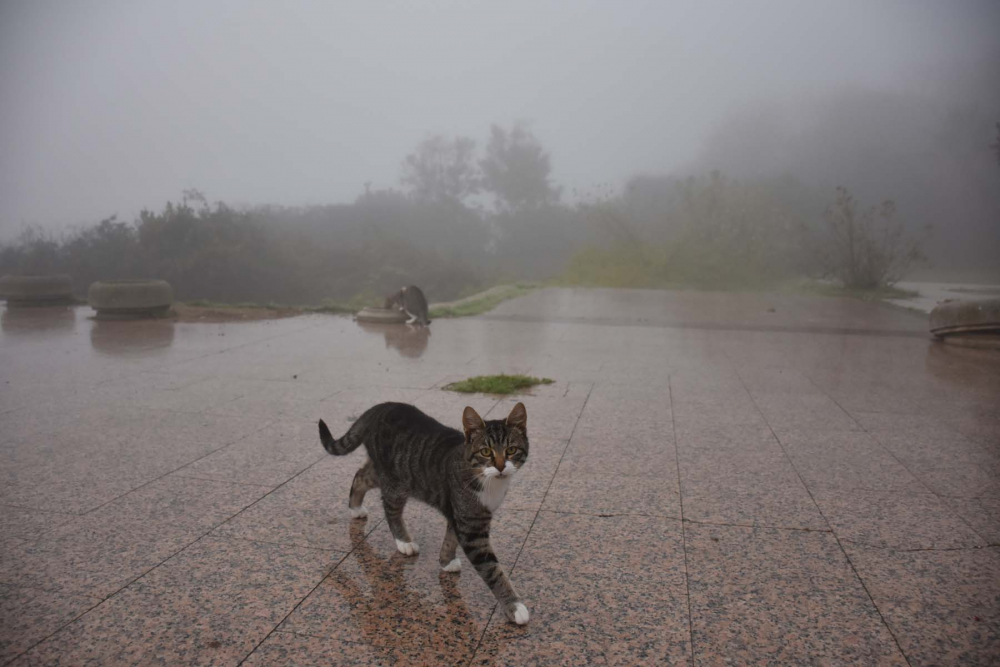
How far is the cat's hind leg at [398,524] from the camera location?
281 centimetres

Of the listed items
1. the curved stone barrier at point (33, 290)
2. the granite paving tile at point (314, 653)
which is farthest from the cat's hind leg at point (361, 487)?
the curved stone barrier at point (33, 290)

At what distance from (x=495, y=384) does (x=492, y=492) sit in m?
3.23

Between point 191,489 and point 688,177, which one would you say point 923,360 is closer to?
point 191,489

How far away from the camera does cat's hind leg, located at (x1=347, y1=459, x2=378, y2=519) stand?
302 cm

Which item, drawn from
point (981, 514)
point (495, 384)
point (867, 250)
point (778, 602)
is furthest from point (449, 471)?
point (867, 250)

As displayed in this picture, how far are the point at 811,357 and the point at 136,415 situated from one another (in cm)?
632

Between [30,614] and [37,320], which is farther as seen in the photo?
[37,320]

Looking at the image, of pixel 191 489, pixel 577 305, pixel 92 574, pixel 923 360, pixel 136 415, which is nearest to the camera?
pixel 92 574

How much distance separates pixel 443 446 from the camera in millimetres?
2668

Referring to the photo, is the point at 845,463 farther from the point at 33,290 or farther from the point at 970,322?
the point at 33,290

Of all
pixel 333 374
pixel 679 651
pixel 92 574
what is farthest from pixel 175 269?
pixel 679 651

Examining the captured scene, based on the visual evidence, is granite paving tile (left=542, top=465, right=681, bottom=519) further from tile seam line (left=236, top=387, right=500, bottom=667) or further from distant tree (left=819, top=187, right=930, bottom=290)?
distant tree (left=819, top=187, right=930, bottom=290)

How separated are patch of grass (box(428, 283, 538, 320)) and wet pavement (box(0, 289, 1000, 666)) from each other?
4594 millimetres

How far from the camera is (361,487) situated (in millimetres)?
3070
